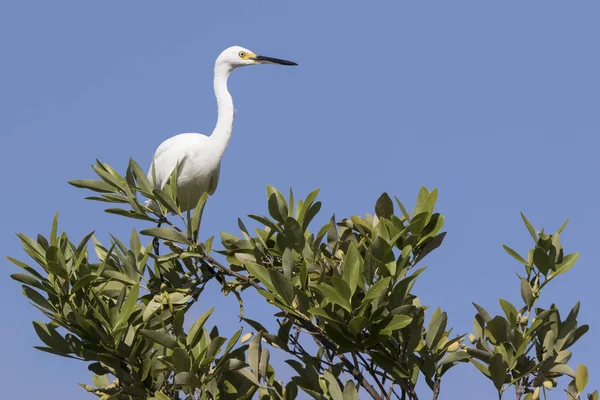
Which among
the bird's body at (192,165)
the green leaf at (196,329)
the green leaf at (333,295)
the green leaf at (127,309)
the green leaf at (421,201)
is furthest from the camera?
the bird's body at (192,165)

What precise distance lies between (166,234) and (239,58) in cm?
483

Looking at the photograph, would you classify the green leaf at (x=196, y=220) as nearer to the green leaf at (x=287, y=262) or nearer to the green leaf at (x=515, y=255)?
the green leaf at (x=287, y=262)

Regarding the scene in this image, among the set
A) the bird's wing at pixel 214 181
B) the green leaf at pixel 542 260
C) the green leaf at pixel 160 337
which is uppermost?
the bird's wing at pixel 214 181

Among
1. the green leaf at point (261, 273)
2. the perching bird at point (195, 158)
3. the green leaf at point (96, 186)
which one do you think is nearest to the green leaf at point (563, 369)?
the green leaf at point (261, 273)

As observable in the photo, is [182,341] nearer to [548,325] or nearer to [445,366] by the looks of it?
[445,366]

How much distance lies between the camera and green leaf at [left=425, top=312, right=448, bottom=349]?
3910 millimetres

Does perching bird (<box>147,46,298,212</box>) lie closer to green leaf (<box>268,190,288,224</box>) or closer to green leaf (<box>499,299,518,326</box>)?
green leaf (<box>268,190,288,224</box>)

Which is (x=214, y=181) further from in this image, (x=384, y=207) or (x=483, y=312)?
(x=483, y=312)

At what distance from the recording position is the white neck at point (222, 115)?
299 inches

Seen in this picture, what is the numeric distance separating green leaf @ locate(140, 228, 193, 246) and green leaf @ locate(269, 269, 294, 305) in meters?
0.68

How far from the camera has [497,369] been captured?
383cm

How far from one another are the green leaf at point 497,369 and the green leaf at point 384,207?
2.65 feet

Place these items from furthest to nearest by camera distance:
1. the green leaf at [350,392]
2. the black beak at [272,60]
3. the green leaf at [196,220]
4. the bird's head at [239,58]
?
the black beak at [272,60], the bird's head at [239,58], the green leaf at [196,220], the green leaf at [350,392]

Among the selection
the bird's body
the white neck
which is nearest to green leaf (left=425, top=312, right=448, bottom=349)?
the bird's body
